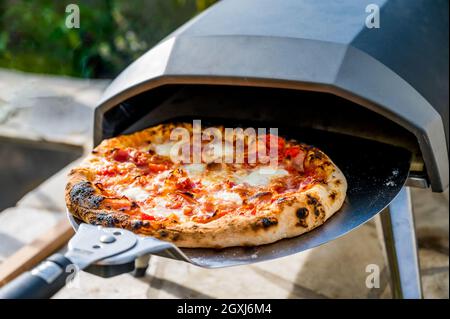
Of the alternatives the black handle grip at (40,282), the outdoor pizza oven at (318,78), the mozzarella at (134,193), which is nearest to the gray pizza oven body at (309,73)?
the outdoor pizza oven at (318,78)

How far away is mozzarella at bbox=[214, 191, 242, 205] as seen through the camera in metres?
2.01

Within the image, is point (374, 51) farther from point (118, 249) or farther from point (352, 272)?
point (352, 272)

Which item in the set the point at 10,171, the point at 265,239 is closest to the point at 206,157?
the point at 265,239

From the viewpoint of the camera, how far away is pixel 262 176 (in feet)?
7.06

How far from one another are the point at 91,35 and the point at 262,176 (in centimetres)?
420

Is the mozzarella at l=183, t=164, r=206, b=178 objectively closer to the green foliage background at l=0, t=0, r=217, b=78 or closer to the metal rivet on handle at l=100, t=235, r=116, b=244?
the metal rivet on handle at l=100, t=235, r=116, b=244

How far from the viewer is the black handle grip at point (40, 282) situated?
1.28 m

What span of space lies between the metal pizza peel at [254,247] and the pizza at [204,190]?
0.04 metres

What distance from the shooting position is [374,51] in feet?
6.88

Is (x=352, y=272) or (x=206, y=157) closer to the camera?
(x=206, y=157)

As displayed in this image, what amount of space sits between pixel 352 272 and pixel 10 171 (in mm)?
2342

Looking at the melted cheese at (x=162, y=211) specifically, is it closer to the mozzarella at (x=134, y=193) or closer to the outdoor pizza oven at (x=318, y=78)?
the mozzarella at (x=134, y=193)

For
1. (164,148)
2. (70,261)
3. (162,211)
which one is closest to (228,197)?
(162,211)

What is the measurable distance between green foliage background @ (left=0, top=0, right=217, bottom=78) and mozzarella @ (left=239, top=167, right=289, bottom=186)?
149 inches
